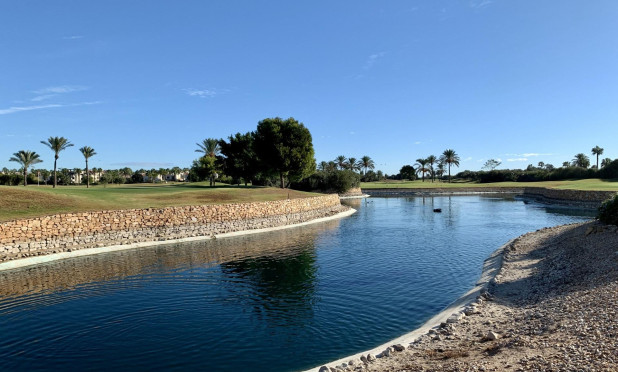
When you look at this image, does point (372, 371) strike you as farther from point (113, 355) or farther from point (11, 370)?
point (11, 370)

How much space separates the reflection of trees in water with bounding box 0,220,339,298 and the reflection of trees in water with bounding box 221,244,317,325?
2.41 metres

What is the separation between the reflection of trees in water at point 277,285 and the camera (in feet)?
Result: 56.5

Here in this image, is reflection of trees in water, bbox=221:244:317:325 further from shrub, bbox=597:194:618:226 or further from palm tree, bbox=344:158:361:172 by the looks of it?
palm tree, bbox=344:158:361:172

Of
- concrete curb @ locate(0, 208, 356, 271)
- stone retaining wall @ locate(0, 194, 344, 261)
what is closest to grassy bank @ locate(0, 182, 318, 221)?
stone retaining wall @ locate(0, 194, 344, 261)

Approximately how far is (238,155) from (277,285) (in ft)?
248

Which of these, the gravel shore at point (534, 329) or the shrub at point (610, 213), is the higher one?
the shrub at point (610, 213)

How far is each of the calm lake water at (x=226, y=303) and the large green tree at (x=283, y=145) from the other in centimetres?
4201

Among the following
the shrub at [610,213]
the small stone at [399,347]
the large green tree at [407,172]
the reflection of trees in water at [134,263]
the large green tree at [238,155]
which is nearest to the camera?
the small stone at [399,347]

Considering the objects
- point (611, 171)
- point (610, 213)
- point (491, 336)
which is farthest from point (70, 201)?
point (611, 171)

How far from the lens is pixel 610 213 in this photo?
2684 centimetres

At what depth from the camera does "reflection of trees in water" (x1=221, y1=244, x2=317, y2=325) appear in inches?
678

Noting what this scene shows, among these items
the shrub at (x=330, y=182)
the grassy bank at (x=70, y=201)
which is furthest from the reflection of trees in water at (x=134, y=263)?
the shrub at (x=330, y=182)

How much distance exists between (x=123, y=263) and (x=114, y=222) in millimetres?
9580

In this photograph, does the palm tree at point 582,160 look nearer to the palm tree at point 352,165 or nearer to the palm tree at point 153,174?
the palm tree at point 352,165
